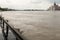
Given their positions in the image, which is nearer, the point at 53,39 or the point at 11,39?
the point at 53,39

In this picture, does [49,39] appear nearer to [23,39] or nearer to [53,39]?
[53,39]

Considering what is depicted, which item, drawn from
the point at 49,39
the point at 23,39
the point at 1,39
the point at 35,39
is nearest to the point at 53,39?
the point at 49,39

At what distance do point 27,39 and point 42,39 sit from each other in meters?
0.15

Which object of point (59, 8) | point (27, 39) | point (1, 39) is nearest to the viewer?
point (27, 39)

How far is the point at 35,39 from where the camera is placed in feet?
5.97

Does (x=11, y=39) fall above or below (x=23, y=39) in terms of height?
below

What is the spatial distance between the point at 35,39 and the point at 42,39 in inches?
2.8

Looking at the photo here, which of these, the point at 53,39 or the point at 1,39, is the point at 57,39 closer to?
the point at 53,39

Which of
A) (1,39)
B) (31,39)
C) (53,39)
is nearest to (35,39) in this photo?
(31,39)

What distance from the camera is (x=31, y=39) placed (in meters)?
1.81

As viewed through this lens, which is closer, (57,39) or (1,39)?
(57,39)

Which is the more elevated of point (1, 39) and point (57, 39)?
point (57, 39)

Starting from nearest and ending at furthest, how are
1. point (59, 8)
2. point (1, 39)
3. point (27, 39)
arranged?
1. point (27, 39)
2. point (1, 39)
3. point (59, 8)

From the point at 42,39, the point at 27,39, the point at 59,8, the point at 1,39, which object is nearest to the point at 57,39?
the point at 42,39
